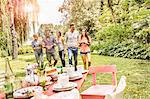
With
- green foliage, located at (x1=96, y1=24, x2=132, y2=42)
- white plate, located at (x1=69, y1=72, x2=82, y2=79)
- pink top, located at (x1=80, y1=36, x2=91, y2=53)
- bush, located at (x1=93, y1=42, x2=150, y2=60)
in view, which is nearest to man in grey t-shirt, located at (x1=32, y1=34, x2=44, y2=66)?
pink top, located at (x1=80, y1=36, x2=91, y2=53)

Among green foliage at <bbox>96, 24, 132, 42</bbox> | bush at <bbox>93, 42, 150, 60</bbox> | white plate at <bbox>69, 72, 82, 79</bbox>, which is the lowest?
bush at <bbox>93, 42, 150, 60</bbox>

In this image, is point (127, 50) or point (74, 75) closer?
point (74, 75)

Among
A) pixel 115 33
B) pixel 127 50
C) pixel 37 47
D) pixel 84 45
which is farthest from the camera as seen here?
pixel 115 33

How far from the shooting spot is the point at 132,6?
1294 cm

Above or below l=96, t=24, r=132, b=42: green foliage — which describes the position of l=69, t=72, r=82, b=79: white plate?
below

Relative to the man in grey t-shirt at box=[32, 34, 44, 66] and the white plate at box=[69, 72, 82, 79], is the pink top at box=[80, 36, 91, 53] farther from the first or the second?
the white plate at box=[69, 72, 82, 79]

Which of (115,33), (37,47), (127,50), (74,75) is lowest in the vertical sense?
(127,50)

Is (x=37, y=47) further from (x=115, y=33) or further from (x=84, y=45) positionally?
(x=115, y=33)

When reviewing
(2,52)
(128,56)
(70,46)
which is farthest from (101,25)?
(2,52)

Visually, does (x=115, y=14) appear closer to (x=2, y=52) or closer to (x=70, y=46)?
(x=70, y=46)

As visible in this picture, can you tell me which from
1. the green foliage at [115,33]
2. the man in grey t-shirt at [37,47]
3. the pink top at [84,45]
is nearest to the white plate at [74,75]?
the pink top at [84,45]

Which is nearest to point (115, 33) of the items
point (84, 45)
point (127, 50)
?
point (127, 50)

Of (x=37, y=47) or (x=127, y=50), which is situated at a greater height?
(x=37, y=47)

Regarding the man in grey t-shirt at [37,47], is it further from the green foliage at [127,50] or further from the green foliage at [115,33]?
the green foliage at [115,33]
